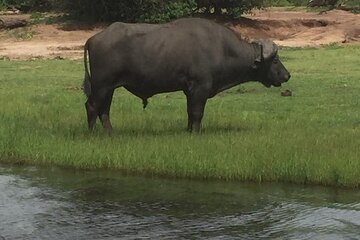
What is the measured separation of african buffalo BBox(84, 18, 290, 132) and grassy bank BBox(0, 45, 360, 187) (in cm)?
59

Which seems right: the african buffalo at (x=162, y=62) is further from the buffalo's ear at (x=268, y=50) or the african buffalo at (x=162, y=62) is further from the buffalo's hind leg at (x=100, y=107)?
the buffalo's ear at (x=268, y=50)

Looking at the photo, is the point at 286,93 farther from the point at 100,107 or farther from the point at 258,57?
the point at 100,107

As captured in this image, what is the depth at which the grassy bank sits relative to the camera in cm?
1028

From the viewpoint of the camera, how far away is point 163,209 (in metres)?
8.73

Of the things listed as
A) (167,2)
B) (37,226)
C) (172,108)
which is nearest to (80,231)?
(37,226)

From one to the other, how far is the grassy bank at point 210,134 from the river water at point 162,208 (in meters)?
0.30

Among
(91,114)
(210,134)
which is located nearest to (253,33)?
(91,114)

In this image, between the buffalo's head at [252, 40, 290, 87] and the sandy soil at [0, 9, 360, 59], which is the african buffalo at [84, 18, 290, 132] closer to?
the buffalo's head at [252, 40, 290, 87]

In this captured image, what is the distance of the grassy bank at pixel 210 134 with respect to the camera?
33.7ft

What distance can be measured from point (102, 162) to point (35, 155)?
1.11 meters

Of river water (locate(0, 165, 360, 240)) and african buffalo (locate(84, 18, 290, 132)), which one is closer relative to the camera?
river water (locate(0, 165, 360, 240))

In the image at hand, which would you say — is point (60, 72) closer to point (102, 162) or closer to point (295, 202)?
point (102, 162)

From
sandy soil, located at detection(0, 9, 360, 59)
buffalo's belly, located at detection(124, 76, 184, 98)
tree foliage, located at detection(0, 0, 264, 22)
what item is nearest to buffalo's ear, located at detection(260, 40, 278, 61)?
buffalo's belly, located at detection(124, 76, 184, 98)

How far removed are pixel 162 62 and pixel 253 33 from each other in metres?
27.0
